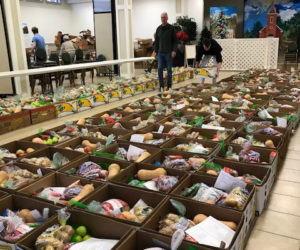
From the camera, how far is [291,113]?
3541 millimetres

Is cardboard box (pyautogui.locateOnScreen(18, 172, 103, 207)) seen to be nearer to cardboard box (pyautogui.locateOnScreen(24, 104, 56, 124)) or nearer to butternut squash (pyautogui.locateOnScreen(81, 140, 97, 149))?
butternut squash (pyautogui.locateOnScreen(81, 140, 97, 149))

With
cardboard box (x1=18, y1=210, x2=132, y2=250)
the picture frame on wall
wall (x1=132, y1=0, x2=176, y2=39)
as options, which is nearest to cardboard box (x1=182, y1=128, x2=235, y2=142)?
cardboard box (x1=18, y1=210, x2=132, y2=250)

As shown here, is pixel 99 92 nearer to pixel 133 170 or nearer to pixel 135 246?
pixel 133 170

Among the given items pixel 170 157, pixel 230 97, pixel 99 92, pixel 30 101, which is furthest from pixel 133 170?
pixel 99 92

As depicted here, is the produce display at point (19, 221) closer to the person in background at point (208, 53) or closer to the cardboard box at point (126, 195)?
the cardboard box at point (126, 195)

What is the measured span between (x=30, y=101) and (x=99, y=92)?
126 centimetres

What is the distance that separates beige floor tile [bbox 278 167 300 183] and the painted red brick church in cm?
1134

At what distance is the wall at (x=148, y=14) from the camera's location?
45.9 feet

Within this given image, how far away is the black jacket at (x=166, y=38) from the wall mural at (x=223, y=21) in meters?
8.09

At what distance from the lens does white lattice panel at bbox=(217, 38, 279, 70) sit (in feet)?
32.7

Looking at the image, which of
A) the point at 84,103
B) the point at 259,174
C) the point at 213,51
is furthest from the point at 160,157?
the point at 213,51

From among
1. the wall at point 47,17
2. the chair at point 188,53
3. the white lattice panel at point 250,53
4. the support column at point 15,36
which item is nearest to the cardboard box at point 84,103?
the support column at point 15,36

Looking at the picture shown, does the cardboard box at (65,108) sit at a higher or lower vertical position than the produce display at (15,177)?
lower

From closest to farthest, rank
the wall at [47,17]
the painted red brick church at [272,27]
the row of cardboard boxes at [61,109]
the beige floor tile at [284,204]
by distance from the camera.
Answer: the beige floor tile at [284,204], the row of cardboard boxes at [61,109], the painted red brick church at [272,27], the wall at [47,17]
